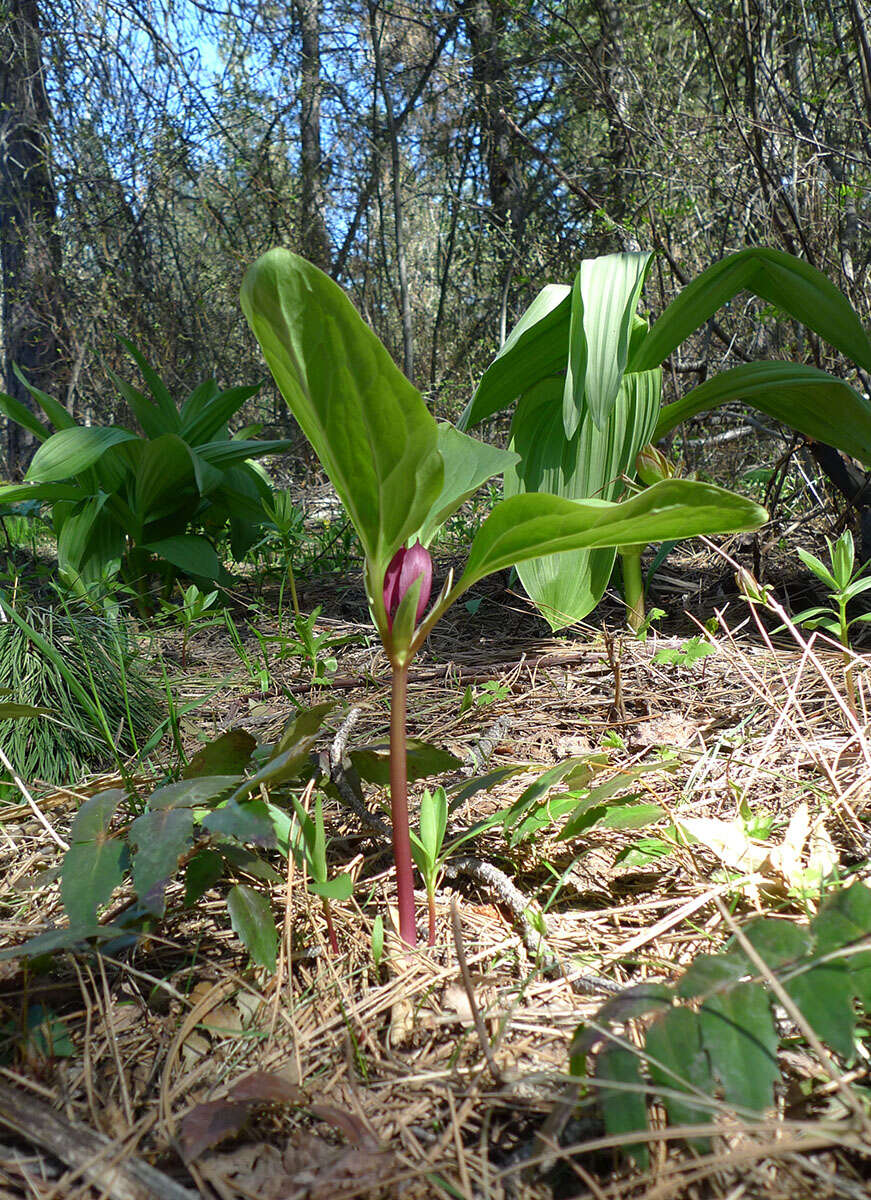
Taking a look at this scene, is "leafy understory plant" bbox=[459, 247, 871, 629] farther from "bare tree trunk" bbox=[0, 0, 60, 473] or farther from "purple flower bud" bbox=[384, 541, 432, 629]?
"bare tree trunk" bbox=[0, 0, 60, 473]

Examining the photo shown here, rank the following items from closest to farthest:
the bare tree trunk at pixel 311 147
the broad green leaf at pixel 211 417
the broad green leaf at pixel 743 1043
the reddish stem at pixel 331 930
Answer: the broad green leaf at pixel 743 1043 < the reddish stem at pixel 331 930 < the broad green leaf at pixel 211 417 < the bare tree trunk at pixel 311 147

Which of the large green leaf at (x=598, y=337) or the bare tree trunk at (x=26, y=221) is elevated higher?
the bare tree trunk at (x=26, y=221)

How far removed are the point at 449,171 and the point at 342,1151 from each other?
20.4 ft

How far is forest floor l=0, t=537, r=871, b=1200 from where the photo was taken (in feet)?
1.70

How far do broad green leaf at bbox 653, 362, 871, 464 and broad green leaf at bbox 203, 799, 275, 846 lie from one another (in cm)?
129

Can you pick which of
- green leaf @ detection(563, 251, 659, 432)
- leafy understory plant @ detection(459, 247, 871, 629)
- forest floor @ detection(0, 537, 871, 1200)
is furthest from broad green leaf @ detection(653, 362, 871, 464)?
forest floor @ detection(0, 537, 871, 1200)

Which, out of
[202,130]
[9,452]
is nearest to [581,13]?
[202,130]

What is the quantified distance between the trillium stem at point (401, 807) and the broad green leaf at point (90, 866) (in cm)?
26

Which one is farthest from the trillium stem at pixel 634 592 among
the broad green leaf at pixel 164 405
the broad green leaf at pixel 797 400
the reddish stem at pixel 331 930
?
the broad green leaf at pixel 164 405

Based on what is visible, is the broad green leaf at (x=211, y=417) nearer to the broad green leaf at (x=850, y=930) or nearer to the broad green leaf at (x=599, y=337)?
the broad green leaf at (x=599, y=337)

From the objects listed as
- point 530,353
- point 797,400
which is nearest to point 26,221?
point 530,353

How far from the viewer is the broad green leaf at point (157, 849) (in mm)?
648

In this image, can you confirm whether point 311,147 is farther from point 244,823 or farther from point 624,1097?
point 624,1097

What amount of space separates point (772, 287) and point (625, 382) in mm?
371
